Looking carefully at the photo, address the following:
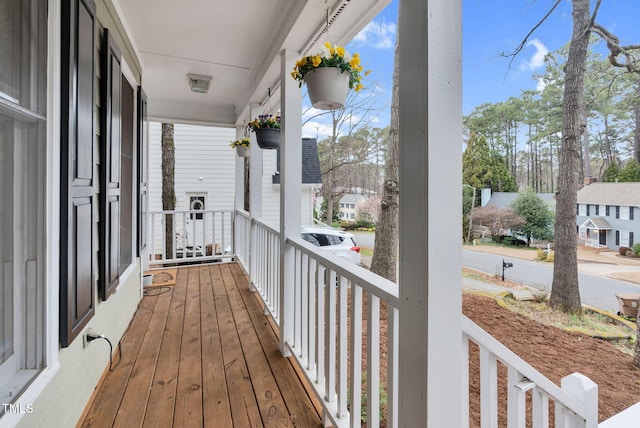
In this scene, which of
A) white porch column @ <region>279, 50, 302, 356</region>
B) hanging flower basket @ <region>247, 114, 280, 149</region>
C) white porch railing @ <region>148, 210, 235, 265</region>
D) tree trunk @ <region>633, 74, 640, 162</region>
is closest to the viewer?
tree trunk @ <region>633, 74, 640, 162</region>

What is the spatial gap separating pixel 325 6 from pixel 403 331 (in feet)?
5.56

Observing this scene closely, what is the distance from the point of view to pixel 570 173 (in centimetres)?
80

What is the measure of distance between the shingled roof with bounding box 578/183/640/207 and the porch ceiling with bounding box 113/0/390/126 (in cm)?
147

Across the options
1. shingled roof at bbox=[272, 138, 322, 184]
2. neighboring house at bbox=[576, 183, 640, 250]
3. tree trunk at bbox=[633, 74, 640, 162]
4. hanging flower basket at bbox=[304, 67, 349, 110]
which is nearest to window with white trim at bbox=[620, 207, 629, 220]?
neighboring house at bbox=[576, 183, 640, 250]

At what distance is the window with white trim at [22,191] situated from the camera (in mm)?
1061

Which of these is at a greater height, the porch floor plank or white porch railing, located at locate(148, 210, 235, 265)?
white porch railing, located at locate(148, 210, 235, 265)

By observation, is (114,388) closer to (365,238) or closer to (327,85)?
(365,238)

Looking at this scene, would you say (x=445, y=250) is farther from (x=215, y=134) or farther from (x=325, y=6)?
(x=215, y=134)

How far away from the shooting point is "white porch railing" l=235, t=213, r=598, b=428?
2.47ft

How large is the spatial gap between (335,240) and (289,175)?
766 mm

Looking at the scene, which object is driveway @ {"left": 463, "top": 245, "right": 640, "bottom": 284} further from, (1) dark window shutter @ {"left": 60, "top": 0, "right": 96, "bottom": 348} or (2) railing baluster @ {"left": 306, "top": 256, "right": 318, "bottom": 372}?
(1) dark window shutter @ {"left": 60, "top": 0, "right": 96, "bottom": 348}

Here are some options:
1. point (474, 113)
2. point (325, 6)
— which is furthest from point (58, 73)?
point (474, 113)

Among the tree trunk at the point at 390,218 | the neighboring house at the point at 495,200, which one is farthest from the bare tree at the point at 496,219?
the tree trunk at the point at 390,218

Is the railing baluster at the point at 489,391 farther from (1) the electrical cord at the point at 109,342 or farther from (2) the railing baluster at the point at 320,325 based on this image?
(1) the electrical cord at the point at 109,342
